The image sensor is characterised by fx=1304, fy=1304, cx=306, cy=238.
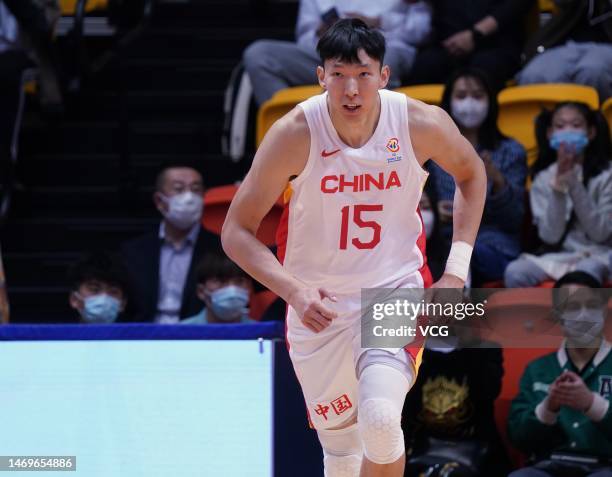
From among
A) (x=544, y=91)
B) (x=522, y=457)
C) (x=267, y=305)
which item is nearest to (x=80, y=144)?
(x=267, y=305)

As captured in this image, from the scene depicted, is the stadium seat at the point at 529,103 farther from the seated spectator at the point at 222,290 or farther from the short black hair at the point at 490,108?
the seated spectator at the point at 222,290

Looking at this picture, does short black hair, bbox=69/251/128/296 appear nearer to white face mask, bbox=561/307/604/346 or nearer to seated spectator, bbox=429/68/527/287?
seated spectator, bbox=429/68/527/287

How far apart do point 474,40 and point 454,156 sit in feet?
11.4

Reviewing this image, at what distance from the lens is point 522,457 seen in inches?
247

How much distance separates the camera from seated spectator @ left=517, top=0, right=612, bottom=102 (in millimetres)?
7664

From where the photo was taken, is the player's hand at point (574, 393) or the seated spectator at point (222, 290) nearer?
the player's hand at point (574, 393)

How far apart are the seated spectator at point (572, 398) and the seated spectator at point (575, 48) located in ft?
6.40

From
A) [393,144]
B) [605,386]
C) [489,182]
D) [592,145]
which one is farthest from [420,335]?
[592,145]

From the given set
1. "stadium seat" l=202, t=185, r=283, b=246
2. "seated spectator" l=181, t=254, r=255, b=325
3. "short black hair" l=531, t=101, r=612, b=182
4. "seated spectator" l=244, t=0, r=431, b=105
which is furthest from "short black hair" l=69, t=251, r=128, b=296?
"short black hair" l=531, t=101, r=612, b=182

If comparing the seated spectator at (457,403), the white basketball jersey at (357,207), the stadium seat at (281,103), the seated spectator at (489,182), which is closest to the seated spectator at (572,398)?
the seated spectator at (457,403)

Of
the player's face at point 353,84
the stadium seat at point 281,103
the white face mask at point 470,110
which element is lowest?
the player's face at point 353,84

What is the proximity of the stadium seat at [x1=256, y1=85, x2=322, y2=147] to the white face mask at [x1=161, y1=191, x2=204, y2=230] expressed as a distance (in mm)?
708

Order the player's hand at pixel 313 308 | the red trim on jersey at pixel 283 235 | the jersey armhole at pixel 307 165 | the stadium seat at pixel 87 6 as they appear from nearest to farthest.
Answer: the player's hand at pixel 313 308, the jersey armhole at pixel 307 165, the red trim on jersey at pixel 283 235, the stadium seat at pixel 87 6

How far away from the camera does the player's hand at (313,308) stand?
4223mm
